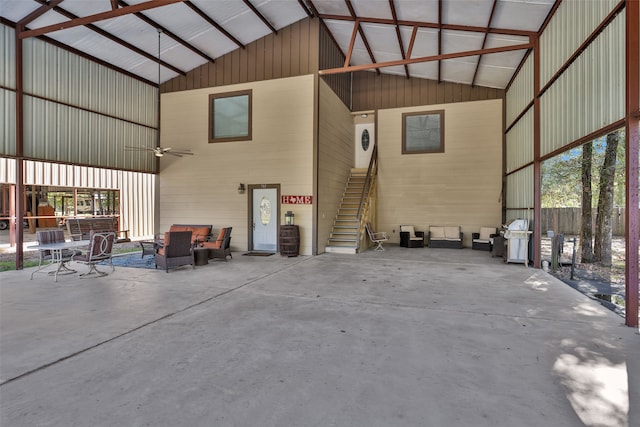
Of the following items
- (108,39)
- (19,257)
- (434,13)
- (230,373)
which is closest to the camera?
(230,373)

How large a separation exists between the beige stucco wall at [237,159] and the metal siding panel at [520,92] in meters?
5.44

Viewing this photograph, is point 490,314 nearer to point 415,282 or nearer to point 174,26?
point 415,282

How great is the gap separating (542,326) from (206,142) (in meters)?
9.68

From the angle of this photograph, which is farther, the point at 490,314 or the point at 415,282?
the point at 415,282

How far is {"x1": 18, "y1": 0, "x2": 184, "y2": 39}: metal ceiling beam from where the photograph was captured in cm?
631

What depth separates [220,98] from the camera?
1050 centimetres

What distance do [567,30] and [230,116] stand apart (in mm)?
8331

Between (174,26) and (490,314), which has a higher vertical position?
(174,26)

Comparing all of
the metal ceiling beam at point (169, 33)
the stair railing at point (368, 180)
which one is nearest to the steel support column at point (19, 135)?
the metal ceiling beam at point (169, 33)

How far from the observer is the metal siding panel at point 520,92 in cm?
828

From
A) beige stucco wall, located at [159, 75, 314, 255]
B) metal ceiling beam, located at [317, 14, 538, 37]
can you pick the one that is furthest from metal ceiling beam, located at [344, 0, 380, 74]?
beige stucco wall, located at [159, 75, 314, 255]

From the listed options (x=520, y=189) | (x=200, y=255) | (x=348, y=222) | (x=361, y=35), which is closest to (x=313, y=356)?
(x=200, y=255)

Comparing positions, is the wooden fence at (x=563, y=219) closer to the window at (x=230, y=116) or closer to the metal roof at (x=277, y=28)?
the metal roof at (x=277, y=28)

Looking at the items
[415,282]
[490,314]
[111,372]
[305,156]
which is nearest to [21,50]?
[305,156]
